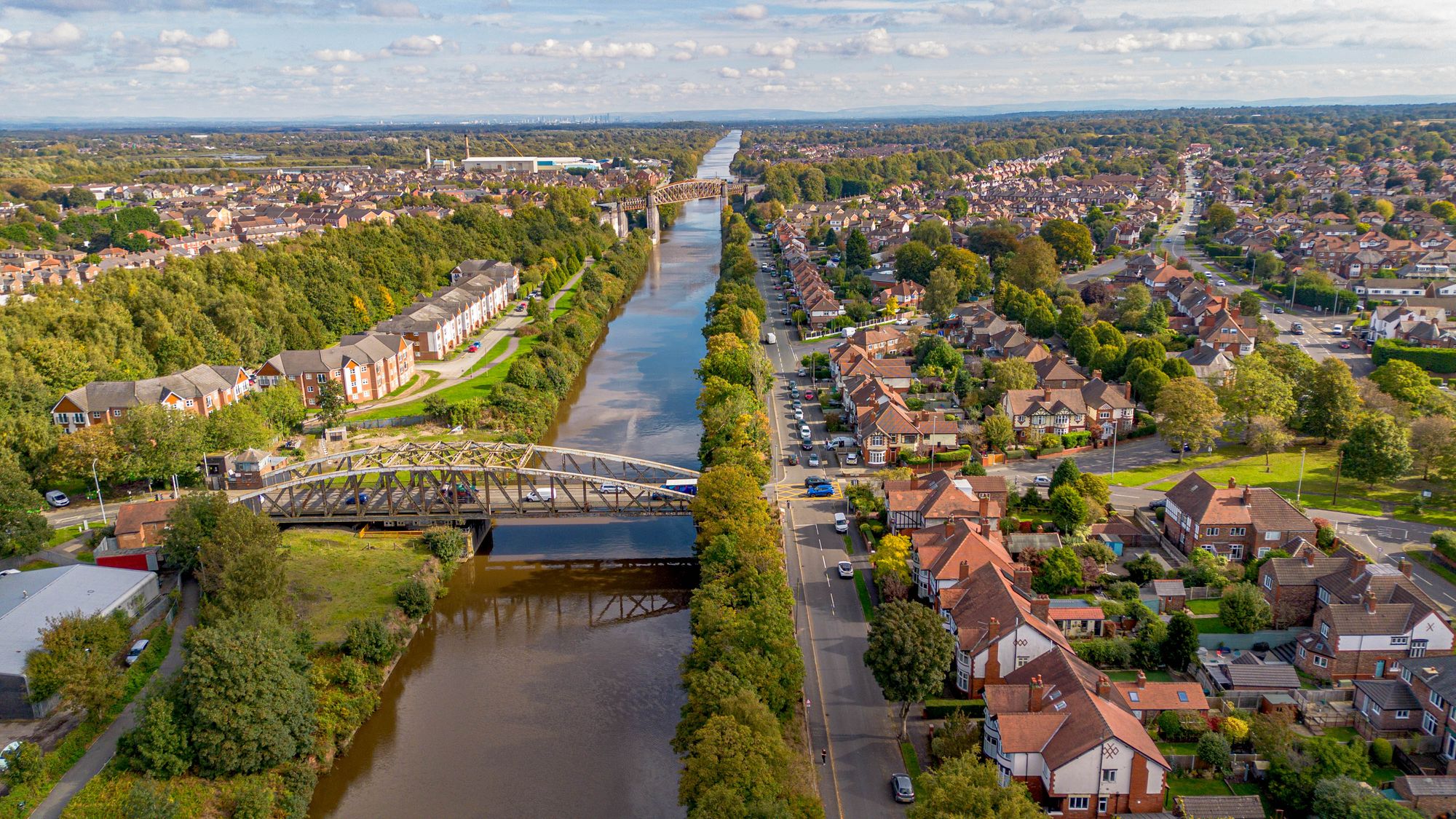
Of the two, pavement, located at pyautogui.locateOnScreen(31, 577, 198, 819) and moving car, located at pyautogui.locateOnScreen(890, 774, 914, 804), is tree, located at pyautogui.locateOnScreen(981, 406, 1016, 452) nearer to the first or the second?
moving car, located at pyautogui.locateOnScreen(890, 774, 914, 804)

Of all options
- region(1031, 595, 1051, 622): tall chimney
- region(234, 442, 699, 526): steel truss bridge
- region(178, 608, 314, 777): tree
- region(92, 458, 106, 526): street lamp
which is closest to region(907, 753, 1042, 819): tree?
region(1031, 595, 1051, 622): tall chimney

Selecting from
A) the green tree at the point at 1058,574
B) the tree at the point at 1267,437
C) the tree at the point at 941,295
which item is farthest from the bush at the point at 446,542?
the tree at the point at 941,295

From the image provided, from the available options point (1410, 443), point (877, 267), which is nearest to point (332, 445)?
point (1410, 443)

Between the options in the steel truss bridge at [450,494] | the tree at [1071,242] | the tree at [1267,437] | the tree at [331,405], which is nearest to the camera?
the steel truss bridge at [450,494]

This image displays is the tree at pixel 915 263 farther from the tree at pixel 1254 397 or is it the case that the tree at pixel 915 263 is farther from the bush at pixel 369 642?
the bush at pixel 369 642

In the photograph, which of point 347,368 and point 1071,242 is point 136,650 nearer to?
point 347,368

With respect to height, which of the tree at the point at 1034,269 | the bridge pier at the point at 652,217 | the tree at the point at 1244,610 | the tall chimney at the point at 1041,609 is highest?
the bridge pier at the point at 652,217

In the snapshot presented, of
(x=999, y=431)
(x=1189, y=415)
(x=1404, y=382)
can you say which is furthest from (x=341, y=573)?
(x=1404, y=382)
